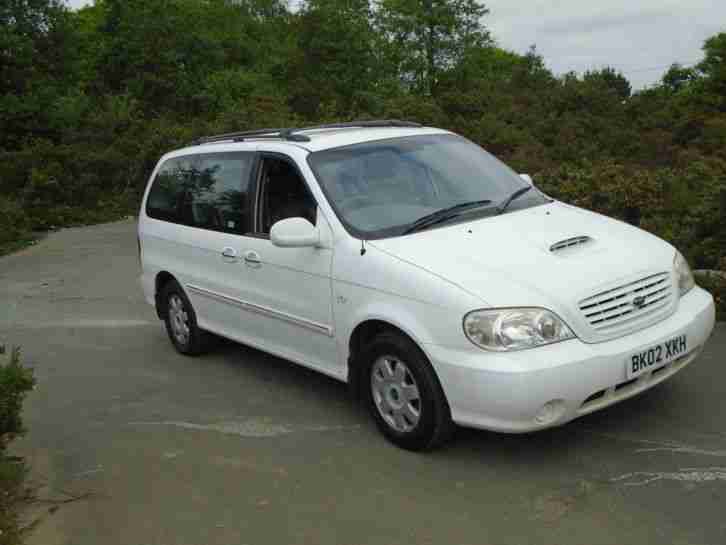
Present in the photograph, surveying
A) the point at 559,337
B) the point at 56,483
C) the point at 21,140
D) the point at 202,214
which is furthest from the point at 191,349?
the point at 21,140

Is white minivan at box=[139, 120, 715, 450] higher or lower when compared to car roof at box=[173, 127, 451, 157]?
lower

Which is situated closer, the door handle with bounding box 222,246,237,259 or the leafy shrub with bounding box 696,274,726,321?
the door handle with bounding box 222,246,237,259

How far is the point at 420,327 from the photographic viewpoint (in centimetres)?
457

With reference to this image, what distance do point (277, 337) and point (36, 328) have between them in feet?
14.0

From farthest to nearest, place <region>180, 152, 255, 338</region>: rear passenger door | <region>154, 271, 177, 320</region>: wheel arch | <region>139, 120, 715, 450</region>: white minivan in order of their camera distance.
Result: <region>154, 271, 177, 320</region>: wheel arch → <region>180, 152, 255, 338</region>: rear passenger door → <region>139, 120, 715, 450</region>: white minivan

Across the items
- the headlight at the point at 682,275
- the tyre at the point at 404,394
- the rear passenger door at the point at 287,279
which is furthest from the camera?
the rear passenger door at the point at 287,279

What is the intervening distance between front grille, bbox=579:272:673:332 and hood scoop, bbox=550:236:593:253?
435mm

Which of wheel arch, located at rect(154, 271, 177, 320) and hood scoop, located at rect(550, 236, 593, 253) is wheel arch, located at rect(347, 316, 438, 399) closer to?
hood scoop, located at rect(550, 236, 593, 253)

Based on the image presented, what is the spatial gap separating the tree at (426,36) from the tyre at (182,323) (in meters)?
46.7

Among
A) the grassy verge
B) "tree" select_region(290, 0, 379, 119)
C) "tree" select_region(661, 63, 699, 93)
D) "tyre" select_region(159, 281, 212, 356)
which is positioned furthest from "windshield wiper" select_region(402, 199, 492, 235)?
"tree" select_region(661, 63, 699, 93)

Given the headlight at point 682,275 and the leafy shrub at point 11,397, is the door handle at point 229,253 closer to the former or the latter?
the leafy shrub at point 11,397

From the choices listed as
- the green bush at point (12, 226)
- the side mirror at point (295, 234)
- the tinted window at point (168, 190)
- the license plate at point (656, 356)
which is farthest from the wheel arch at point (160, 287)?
the green bush at point (12, 226)

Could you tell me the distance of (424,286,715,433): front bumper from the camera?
4.25 metres

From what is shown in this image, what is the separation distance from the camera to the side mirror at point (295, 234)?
17.2 feet
